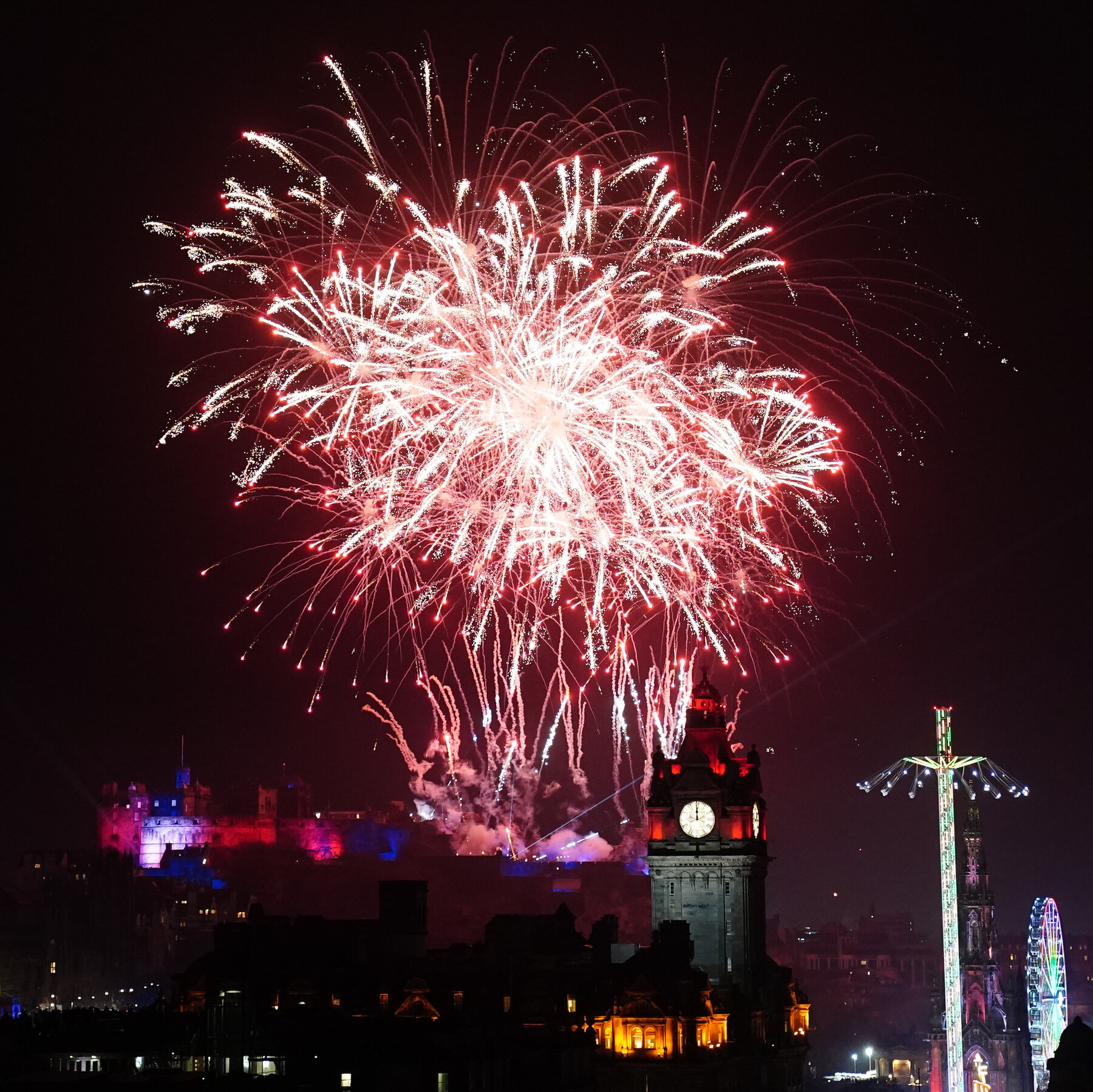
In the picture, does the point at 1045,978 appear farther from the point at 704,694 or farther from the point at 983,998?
the point at 704,694

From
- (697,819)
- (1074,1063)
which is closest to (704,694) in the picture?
(697,819)

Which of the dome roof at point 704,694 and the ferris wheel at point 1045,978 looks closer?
the dome roof at point 704,694

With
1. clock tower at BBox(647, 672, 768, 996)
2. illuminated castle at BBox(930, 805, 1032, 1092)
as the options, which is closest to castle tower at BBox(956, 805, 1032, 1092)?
illuminated castle at BBox(930, 805, 1032, 1092)

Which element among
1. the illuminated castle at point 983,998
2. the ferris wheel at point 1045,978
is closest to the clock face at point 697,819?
the ferris wheel at point 1045,978

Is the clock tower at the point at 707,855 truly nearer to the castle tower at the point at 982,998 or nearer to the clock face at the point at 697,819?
the clock face at the point at 697,819

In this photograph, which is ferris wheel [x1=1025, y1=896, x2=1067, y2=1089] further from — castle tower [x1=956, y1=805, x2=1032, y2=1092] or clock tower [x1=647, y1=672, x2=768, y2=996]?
clock tower [x1=647, y1=672, x2=768, y2=996]

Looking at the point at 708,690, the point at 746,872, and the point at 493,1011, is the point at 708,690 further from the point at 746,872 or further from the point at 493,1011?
the point at 493,1011
